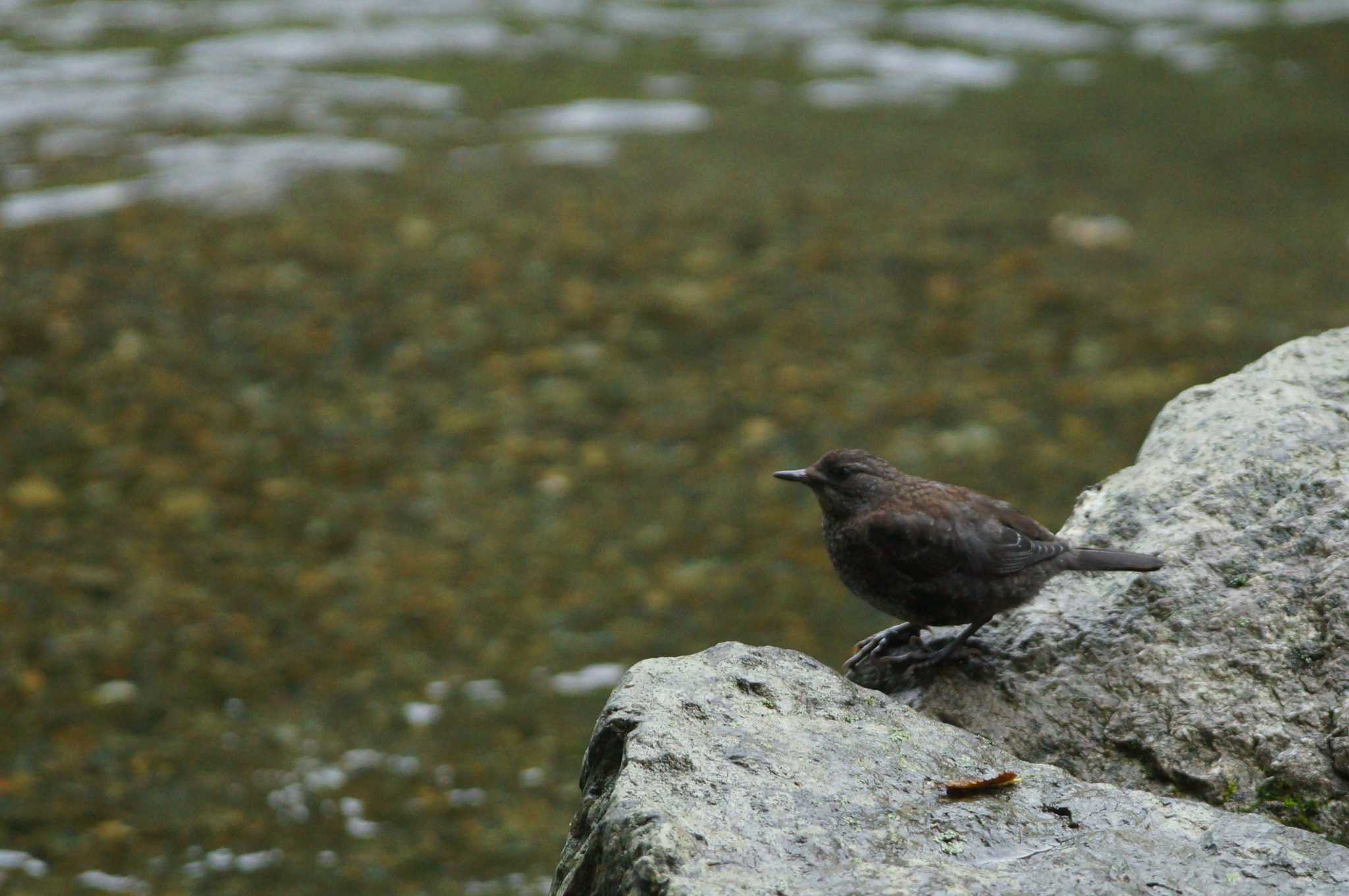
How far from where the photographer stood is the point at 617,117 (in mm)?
14188

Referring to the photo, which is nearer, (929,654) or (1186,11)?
(929,654)

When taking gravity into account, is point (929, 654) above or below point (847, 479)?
below

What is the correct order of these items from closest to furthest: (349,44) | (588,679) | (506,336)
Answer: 1. (588,679)
2. (506,336)
3. (349,44)

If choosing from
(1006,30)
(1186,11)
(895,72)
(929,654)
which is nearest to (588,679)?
(929,654)

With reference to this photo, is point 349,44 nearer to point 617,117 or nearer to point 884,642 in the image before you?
point 617,117

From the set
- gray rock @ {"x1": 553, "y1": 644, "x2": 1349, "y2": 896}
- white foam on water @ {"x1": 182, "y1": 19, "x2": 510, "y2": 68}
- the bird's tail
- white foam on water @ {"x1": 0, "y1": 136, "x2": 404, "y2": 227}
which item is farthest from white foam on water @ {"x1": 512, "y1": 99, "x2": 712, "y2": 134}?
gray rock @ {"x1": 553, "y1": 644, "x2": 1349, "y2": 896}

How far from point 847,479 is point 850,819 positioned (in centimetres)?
149

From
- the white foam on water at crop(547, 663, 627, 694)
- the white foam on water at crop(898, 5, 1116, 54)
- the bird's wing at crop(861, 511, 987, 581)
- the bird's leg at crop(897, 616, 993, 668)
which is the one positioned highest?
the bird's wing at crop(861, 511, 987, 581)

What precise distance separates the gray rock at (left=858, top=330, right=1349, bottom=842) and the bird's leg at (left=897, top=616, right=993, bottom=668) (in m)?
0.06

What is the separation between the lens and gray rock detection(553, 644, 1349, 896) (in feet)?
8.91

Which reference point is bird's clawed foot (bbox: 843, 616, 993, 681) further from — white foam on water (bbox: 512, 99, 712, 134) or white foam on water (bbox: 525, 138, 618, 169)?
white foam on water (bbox: 512, 99, 712, 134)

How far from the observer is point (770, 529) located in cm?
842

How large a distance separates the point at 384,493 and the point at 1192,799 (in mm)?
6034

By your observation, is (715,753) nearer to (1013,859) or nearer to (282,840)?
(1013,859)
